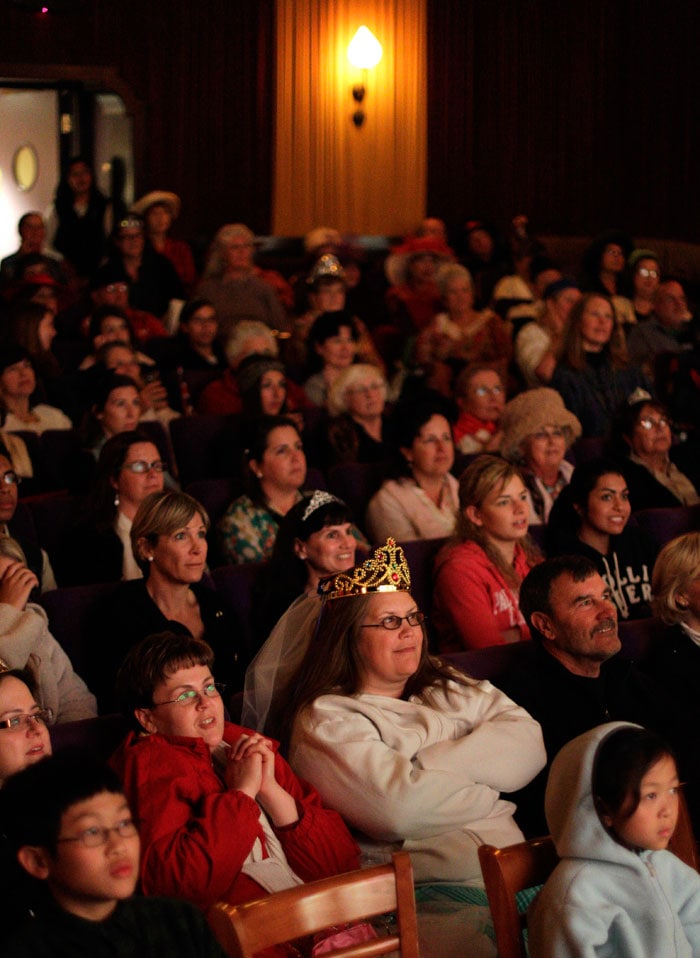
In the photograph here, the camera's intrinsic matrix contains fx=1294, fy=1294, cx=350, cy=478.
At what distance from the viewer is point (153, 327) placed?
→ 6.46 metres

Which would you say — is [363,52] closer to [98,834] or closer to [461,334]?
[461,334]

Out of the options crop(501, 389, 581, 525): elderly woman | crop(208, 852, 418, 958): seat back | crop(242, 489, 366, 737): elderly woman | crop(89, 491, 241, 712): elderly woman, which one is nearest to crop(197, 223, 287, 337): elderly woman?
crop(501, 389, 581, 525): elderly woman

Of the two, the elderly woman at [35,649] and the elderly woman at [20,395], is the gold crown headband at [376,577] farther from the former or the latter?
the elderly woman at [20,395]

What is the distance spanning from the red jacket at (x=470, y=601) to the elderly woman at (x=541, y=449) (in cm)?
87

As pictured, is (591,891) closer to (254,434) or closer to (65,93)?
(254,434)

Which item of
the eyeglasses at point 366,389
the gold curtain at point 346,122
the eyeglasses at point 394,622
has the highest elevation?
the gold curtain at point 346,122

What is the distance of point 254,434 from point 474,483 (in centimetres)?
84

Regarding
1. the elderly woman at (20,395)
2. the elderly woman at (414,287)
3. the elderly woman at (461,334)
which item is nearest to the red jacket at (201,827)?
the elderly woman at (20,395)

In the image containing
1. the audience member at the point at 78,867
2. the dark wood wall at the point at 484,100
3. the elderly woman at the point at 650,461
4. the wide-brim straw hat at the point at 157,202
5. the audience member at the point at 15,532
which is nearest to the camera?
the audience member at the point at 78,867

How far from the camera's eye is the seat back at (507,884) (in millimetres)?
2010

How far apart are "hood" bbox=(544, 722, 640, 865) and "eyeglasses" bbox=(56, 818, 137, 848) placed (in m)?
0.70

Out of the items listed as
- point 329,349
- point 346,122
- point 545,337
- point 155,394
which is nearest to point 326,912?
point 155,394

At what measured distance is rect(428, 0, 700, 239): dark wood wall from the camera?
9.15 meters

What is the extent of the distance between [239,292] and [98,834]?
16.7ft
